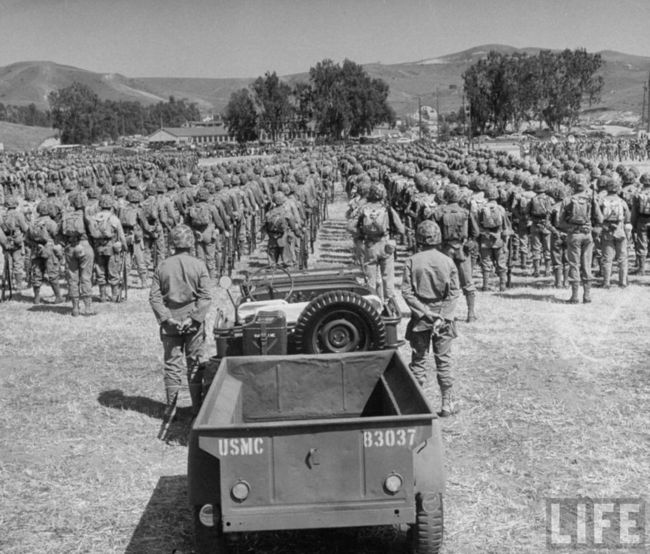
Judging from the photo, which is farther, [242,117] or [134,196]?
[242,117]

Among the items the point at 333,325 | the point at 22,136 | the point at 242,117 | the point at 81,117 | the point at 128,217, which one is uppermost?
the point at 81,117

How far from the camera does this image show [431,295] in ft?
29.3

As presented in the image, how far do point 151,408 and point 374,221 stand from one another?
17.1 feet

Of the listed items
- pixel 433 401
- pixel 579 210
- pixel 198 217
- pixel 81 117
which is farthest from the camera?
pixel 81 117

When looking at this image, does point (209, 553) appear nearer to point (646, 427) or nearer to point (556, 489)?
point (556, 489)

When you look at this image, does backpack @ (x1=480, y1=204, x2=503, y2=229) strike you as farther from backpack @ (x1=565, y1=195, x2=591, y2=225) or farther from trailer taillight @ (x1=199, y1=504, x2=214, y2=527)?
trailer taillight @ (x1=199, y1=504, x2=214, y2=527)

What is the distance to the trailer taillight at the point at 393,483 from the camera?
18.3 feet

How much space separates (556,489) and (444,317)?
216 cm

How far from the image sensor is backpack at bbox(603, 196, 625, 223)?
15055mm

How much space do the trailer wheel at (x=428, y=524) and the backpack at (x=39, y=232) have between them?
11.3 m

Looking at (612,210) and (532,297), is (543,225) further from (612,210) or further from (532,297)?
(532,297)

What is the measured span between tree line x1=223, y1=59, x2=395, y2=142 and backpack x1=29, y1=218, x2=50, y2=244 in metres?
97.7

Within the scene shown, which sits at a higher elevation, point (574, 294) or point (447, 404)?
point (574, 294)

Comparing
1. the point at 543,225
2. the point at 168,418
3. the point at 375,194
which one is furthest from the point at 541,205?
the point at 168,418
